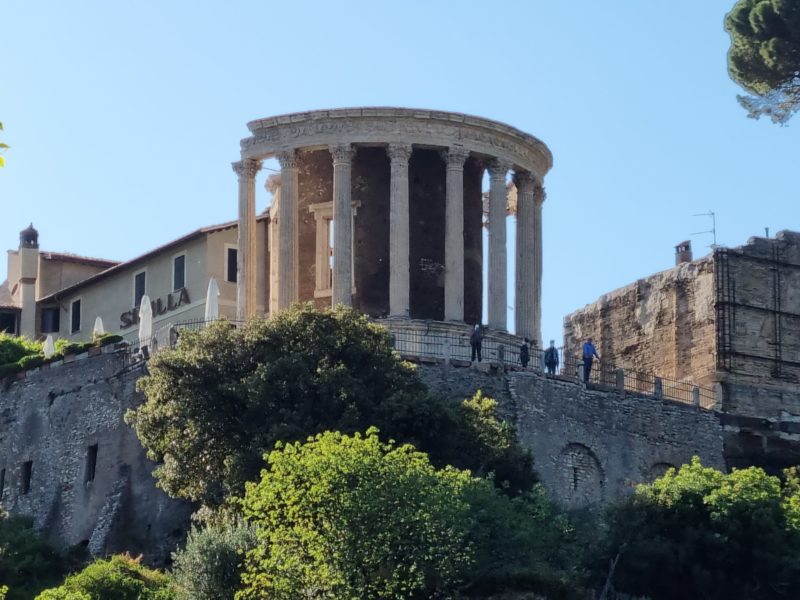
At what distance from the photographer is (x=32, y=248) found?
84.6m

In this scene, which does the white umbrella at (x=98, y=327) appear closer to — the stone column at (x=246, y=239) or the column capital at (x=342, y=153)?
the stone column at (x=246, y=239)

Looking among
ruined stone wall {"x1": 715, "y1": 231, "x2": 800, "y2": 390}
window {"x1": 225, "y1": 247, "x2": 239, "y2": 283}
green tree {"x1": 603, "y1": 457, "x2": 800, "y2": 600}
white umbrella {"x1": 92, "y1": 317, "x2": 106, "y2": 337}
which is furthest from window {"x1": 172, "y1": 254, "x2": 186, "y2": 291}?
green tree {"x1": 603, "y1": 457, "x2": 800, "y2": 600}

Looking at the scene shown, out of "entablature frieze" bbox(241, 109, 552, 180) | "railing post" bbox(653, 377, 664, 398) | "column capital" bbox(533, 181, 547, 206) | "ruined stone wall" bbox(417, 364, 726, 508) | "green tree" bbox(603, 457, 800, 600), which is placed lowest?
"green tree" bbox(603, 457, 800, 600)

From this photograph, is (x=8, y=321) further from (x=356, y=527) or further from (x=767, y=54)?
(x=356, y=527)

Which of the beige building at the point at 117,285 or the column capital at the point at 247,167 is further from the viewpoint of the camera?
the beige building at the point at 117,285

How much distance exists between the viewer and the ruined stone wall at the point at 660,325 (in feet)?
251

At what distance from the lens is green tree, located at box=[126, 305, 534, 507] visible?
56.6 m

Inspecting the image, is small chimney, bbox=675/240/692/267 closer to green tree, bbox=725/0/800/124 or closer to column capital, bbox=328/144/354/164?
green tree, bbox=725/0/800/124

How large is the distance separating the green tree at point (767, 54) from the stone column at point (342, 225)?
46.9 ft

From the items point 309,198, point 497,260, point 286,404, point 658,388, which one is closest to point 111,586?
point 286,404

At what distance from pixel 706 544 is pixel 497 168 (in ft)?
56.5

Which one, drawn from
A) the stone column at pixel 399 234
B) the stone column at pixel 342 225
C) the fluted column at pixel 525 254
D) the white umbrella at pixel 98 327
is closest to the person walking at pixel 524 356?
the stone column at pixel 399 234

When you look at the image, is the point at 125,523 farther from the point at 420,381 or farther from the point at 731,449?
the point at 731,449

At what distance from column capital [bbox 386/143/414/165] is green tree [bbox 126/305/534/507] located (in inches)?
378
